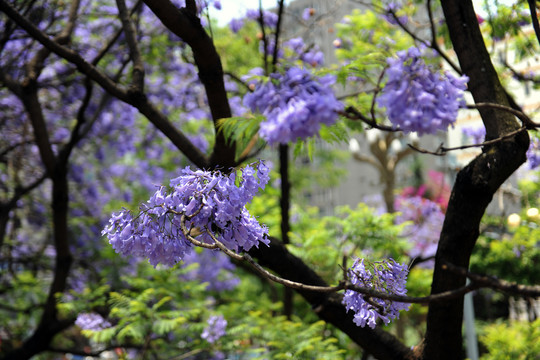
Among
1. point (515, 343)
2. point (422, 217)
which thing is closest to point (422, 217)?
point (422, 217)

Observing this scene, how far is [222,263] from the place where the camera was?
877 centimetres

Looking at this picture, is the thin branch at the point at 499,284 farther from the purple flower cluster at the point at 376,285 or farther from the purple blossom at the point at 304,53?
the purple blossom at the point at 304,53

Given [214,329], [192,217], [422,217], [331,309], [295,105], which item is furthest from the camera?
[422,217]

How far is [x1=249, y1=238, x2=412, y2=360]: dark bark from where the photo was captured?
319cm

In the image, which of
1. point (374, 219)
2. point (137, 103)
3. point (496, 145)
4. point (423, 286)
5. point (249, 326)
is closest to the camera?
point (496, 145)

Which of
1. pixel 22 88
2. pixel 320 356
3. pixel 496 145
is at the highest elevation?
pixel 22 88

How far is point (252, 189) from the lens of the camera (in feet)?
7.22

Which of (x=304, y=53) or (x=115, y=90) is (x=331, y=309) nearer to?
(x=115, y=90)

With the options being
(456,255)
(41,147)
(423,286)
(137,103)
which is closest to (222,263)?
(423,286)

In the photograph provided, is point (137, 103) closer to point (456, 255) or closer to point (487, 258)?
point (456, 255)

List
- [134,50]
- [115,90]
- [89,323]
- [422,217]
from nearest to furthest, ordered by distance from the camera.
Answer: [115,90] → [134,50] → [89,323] → [422,217]

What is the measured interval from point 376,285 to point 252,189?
78 cm

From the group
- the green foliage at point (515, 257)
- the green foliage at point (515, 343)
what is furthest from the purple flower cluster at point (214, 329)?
the green foliage at point (515, 257)

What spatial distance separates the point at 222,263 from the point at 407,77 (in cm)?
746
